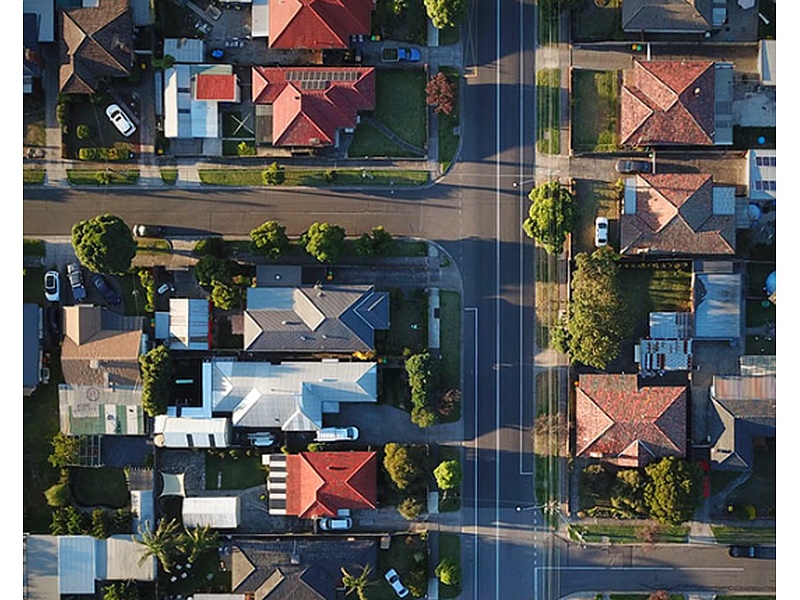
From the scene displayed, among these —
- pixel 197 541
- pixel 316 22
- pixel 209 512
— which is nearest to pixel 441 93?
pixel 316 22

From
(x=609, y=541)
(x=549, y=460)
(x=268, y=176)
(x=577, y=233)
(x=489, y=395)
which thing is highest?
(x=268, y=176)

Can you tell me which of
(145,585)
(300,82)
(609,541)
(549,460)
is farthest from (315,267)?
(609,541)

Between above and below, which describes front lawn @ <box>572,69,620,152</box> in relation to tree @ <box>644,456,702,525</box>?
above

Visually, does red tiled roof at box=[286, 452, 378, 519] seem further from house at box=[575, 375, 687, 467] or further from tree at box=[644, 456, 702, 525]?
tree at box=[644, 456, 702, 525]

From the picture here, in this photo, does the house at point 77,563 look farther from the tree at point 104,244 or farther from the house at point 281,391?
the tree at point 104,244

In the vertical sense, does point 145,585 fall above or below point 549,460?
below

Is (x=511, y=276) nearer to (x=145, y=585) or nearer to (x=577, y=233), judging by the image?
(x=577, y=233)

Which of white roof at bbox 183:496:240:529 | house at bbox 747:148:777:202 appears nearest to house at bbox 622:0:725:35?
house at bbox 747:148:777:202
